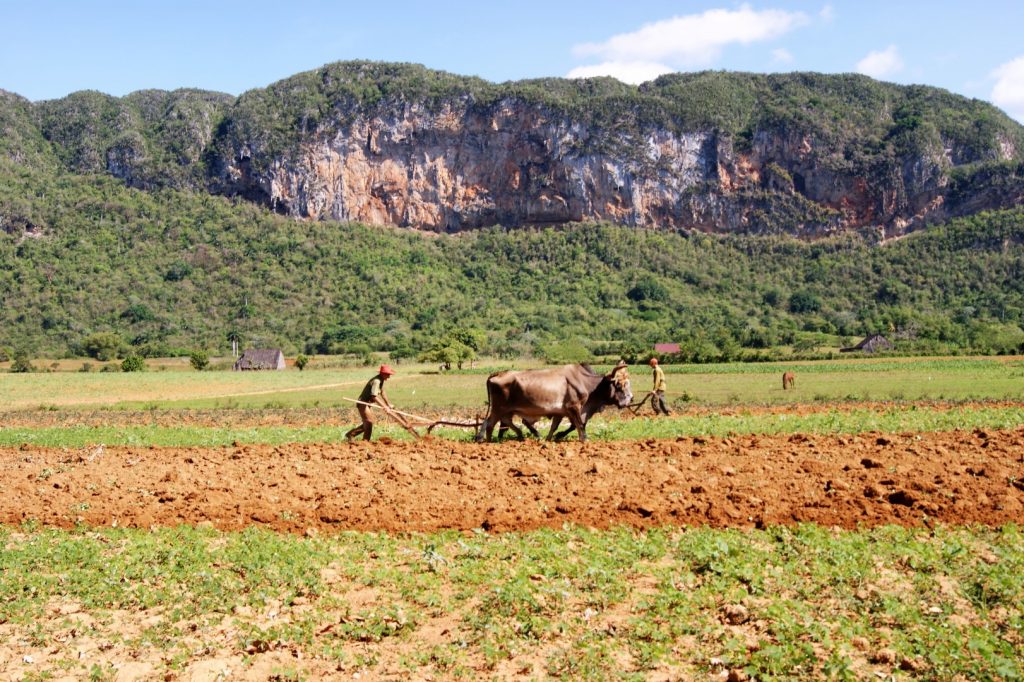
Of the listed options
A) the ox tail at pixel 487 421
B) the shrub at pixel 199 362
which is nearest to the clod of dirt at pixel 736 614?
the ox tail at pixel 487 421

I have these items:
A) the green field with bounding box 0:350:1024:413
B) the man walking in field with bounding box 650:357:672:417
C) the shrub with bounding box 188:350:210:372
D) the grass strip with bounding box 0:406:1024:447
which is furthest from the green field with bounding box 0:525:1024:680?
the shrub with bounding box 188:350:210:372

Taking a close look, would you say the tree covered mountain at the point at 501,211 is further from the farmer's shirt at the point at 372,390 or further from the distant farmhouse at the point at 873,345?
the farmer's shirt at the point at 372,390

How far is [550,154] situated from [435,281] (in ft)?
109

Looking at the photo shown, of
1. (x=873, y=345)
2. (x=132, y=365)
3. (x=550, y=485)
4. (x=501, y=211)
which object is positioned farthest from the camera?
(x=501, y=211)

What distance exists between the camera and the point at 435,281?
384 ft

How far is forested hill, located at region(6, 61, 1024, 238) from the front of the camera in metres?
132

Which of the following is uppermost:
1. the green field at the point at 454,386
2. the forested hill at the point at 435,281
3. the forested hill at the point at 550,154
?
the forested hill at the point at 550,154

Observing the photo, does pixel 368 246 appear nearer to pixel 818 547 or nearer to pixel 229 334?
pixel 229 334

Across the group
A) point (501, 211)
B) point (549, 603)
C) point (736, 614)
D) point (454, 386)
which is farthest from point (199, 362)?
point (501, 211)

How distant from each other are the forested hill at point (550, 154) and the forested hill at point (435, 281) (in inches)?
225

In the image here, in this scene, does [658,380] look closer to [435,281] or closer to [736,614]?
[736,614]

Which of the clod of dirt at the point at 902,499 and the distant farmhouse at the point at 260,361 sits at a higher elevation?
the clod of dirt at the point at 902,499

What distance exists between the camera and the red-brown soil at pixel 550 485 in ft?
34.4

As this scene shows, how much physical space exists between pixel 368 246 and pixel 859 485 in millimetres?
114511
